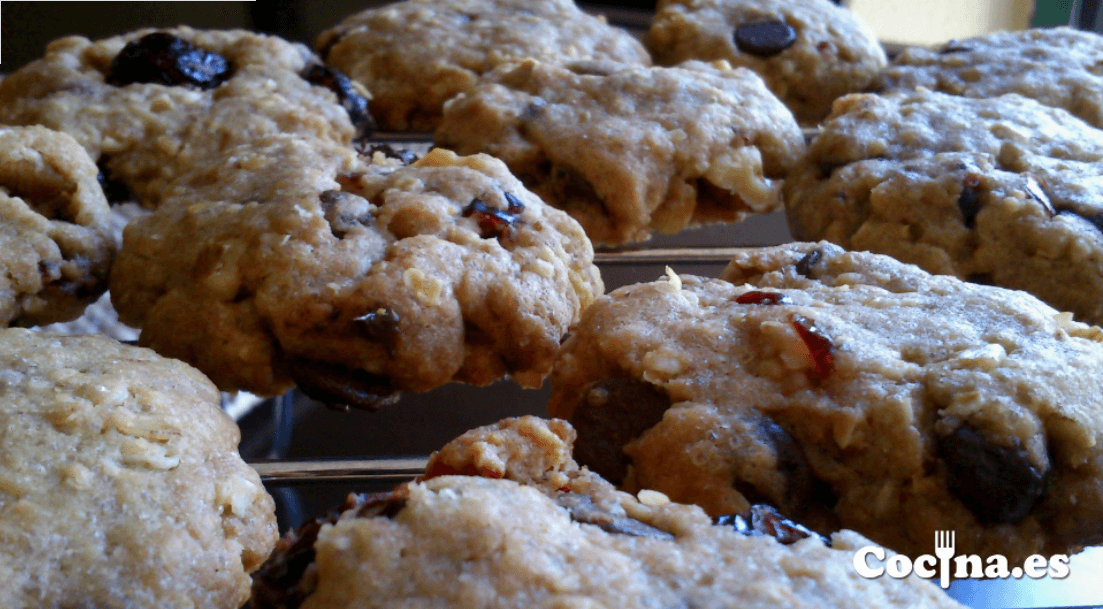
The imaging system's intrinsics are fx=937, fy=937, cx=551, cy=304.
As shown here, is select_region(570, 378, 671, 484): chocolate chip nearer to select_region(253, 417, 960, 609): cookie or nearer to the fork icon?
select_region(253, 417, 960, 609): cookie

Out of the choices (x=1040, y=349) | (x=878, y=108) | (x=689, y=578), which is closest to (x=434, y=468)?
(x=689, y=578)

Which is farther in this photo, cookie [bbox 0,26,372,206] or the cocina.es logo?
cookie [bbox 0,26,372,206]

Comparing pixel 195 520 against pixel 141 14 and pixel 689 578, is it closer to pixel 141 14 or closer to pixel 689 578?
pixel 689 578

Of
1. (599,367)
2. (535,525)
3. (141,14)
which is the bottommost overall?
(141,14)

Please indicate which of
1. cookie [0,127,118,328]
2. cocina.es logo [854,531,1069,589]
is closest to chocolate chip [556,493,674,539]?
cocina.es logo [854,531,1069,589]

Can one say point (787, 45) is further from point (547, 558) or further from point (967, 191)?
point (547, 558)

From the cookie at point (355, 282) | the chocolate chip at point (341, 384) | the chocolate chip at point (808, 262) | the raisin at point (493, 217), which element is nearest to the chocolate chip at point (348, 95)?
the cookie at point (355, 282)
